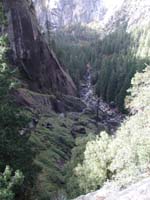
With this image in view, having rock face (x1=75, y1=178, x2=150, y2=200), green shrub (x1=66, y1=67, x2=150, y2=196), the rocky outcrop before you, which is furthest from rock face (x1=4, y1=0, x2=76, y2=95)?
rock face (x1=75, y1=178, x2=150, y2=200)

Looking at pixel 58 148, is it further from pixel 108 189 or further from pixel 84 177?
pixel 108 189

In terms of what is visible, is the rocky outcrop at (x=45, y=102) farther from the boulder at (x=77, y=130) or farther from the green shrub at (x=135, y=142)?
the green shrub at (x=135, y=142)

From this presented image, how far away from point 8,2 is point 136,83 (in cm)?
7467

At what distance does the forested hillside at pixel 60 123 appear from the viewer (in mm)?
28438

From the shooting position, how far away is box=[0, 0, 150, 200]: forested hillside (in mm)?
28438

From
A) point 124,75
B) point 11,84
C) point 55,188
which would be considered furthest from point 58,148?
point 124,75

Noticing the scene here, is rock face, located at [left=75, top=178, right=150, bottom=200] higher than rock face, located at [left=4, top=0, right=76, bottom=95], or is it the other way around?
rock face, located at [left=75, top=178, right=150, bottom=200]

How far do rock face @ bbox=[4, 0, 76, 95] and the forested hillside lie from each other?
0.85 ft

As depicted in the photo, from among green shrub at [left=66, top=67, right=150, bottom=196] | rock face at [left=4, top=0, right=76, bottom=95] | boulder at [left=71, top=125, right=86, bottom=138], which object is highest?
green shrub at [left=66, top=67, right=150, bottom=196]

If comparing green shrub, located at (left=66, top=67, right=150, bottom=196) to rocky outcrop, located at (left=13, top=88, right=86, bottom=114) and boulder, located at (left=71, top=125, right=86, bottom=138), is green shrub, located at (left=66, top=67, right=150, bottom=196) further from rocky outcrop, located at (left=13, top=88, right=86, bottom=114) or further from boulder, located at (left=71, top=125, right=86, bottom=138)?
rocky outcrop, located at (left=13, top=88, right=86, bottom=114)

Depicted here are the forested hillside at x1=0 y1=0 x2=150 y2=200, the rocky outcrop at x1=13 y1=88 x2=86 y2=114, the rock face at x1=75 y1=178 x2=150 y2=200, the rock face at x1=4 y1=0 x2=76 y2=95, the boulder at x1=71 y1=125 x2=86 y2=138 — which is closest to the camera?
the rock face at x1=75 y1=178 x2=150 y2=200

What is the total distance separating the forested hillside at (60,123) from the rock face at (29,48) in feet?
0.85

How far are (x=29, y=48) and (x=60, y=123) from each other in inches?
996

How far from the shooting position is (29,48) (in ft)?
332
